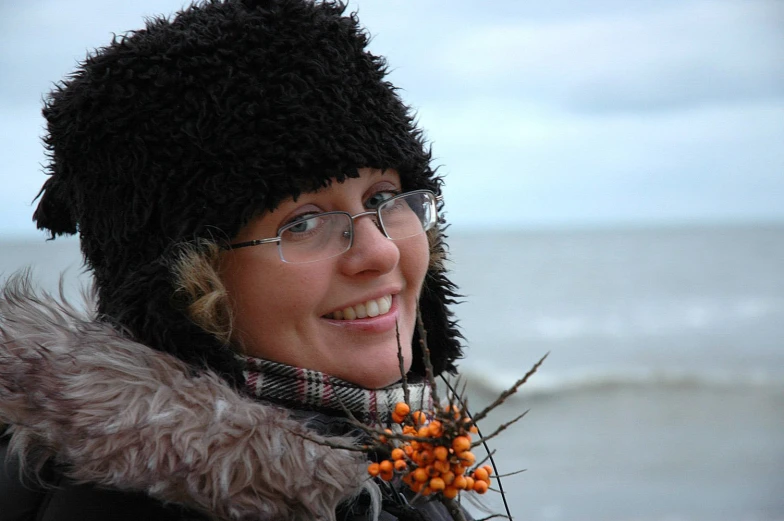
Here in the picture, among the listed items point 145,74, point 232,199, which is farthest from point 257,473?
point 145,74

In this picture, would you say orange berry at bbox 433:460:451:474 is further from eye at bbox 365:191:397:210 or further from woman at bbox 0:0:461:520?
eye at bbox 365:191:397:210

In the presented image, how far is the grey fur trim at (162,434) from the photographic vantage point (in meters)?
1.40

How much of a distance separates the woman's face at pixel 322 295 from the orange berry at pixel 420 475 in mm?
642

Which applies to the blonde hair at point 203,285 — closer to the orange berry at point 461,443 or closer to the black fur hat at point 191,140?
the black fur hat at point 191,140

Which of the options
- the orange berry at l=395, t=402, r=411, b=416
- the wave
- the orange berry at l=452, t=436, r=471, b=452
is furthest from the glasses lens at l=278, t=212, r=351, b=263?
the wave

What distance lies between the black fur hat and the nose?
0.43 ft

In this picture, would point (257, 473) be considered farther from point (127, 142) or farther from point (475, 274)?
point (475, 274)

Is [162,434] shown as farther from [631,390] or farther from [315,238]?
[631,390]

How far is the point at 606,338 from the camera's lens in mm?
18688

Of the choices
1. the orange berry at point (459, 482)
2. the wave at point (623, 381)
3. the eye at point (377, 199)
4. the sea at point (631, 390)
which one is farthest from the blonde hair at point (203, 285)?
the wave at point (623, 381)

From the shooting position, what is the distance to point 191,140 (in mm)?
1673

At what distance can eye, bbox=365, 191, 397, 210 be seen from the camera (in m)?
1.85

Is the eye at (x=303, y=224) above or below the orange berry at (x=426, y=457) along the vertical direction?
above

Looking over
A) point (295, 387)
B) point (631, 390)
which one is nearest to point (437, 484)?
point (295, 387)
